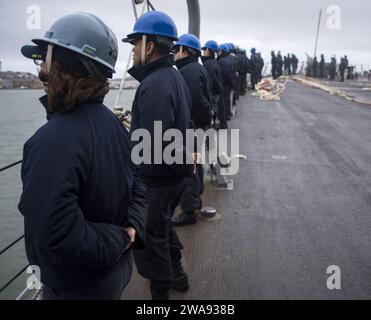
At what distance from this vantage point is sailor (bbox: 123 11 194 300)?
2740 millimetres

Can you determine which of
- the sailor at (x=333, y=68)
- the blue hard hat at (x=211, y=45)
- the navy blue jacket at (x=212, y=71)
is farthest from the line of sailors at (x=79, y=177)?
the sailor at (x=333, y=68)

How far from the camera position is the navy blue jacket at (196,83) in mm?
4110

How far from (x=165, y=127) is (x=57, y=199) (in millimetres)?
1342

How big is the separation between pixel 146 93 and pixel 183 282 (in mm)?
1477

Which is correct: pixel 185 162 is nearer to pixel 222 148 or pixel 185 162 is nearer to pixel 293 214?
pixel 293 214

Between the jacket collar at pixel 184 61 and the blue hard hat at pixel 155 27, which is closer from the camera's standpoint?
the blue hard hat at pixel 155 27

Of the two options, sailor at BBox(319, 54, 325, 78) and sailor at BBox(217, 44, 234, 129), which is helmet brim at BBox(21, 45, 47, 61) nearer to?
sailor at BBox(217, 44, 234, 129)

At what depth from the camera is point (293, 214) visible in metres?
4.79

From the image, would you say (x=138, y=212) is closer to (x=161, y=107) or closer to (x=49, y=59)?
(x=49, y=59)

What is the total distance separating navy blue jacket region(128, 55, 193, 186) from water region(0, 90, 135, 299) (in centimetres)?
65

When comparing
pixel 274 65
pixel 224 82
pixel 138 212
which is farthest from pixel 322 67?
pixel 138 212

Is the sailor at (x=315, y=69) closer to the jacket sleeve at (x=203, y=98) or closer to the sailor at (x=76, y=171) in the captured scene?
the jacket sleeve at (x=203, y=98)

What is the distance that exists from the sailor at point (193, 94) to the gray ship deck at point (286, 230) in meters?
0.21

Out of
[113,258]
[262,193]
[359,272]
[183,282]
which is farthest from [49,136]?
[262,193]
